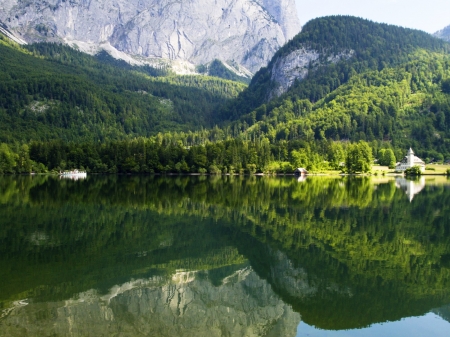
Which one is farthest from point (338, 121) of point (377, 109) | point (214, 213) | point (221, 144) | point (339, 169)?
point (214, 213)

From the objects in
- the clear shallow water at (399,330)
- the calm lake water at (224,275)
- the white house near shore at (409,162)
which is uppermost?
the white house near shore at (409,162)

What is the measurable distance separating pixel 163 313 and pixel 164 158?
381 ft

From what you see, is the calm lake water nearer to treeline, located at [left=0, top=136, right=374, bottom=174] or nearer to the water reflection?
the water reflection

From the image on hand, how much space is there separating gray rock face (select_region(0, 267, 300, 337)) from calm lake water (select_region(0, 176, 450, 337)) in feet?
0.15

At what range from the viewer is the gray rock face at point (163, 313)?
16.3 metres

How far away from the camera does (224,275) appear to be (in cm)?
2284

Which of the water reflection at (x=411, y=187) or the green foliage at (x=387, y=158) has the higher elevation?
the green foliage at (x=387, y=158)

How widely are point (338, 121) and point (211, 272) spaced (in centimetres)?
17620

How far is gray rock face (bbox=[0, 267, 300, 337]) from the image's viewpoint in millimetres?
16266

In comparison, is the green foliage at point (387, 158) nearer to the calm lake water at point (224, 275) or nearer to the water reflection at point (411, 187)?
the water reflection at point (411, 187)

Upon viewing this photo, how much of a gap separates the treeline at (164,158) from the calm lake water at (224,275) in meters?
90.1

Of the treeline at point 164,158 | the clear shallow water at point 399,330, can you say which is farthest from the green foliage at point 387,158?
the clear shallow water at point 399,330

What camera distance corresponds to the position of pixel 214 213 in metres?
43.8

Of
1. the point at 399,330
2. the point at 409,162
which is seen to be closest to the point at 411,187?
the point at 399,330
